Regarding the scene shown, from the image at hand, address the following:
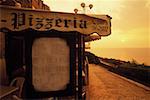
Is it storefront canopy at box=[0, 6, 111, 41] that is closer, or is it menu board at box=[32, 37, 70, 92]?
storefront canopy at box=[0, 6, 111, 41]

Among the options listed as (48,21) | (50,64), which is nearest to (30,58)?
(50,64)

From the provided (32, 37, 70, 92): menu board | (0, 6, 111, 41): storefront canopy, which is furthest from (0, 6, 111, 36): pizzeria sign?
(32, 37, 70, 92): menu board

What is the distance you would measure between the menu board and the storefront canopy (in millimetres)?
398

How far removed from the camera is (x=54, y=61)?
621 centimetres

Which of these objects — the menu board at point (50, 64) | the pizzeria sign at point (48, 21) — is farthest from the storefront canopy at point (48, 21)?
the menu board at point (50, 64)

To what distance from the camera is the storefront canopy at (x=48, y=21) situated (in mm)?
5656

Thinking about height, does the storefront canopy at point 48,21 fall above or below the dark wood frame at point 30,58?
above

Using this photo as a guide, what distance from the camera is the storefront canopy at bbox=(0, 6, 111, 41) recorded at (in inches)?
223

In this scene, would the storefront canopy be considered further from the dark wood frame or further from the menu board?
the menu board

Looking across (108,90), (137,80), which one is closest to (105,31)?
(108,90)

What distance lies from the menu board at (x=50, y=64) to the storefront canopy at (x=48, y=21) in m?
0.40

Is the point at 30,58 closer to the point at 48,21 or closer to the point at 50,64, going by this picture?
the point at 50,64

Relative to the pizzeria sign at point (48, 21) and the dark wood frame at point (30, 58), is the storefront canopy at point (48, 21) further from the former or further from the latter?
the dark wood frame at point (30, 58)

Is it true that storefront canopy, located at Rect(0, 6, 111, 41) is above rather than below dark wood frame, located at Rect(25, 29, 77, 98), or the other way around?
above
